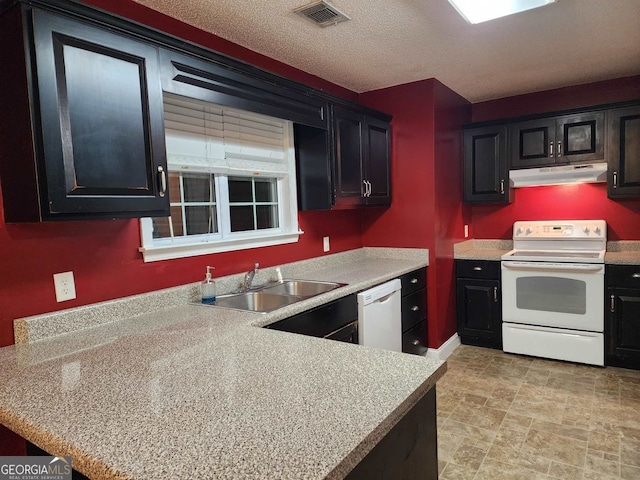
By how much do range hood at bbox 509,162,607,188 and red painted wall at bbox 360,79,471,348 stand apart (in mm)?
584

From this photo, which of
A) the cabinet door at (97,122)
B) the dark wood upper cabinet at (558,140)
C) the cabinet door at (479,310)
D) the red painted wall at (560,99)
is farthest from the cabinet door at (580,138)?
the cabinet door at (97,122)

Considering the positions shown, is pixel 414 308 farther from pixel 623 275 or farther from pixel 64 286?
pixel 64 286

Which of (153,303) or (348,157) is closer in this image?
(153,303)

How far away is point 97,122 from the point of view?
5.07 ft

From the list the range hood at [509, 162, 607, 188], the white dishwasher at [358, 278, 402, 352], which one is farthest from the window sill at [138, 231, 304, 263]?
the range hood at [509, 162, 607, 188]

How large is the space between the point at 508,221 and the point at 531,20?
2.22 metres

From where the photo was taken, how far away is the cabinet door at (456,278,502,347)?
3.74m

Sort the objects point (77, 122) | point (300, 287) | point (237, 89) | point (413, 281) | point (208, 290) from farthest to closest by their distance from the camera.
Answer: point (413, 281) < point (300, 287) < point (208, 290) < point (237, 89) < point (77, 122)

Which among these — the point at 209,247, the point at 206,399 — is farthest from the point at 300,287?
the point at 206,399

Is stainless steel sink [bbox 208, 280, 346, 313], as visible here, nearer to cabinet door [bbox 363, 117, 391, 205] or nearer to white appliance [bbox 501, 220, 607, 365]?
cabinet door [bbox 363, 117, 391, 205]

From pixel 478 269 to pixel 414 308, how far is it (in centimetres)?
87

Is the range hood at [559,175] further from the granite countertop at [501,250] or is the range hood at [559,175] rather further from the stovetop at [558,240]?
the granite countertop at [501,250]

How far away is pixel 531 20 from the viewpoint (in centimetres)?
238

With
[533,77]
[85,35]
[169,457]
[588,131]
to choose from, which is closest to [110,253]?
[85,35]
